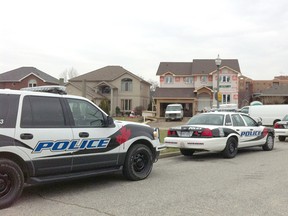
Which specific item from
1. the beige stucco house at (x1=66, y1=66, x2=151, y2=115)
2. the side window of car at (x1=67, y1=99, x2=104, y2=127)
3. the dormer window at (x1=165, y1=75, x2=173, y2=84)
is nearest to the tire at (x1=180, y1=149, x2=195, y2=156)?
Answer: the side window of car at (x1=67, y1=99, x2=104, y2=127)

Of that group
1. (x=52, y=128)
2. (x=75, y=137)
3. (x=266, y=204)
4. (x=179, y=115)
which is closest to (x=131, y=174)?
(x=75, y=137)

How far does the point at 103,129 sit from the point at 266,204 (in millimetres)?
3352

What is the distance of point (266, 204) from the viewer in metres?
6.23

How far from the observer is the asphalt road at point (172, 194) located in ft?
19.2

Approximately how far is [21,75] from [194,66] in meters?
26.3

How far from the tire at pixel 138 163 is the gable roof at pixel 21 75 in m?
50.5

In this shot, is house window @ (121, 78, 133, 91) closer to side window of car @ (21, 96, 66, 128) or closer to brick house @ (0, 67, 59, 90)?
brick house @ (0, 67, 59, 90)

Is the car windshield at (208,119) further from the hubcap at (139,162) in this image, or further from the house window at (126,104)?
the house window at (126,104)

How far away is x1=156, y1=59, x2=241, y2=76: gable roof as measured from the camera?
182 ft

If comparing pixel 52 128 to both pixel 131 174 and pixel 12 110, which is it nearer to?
pixel 12 110

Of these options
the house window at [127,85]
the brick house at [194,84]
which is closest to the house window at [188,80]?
the brick house at [194,84]

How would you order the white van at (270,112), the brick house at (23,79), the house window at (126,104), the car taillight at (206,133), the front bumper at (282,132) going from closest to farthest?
the car taillight at (206,133), the front bumper at (282,132), the white van at (270,112), the house window at (126,104), the brick house at (23,79)

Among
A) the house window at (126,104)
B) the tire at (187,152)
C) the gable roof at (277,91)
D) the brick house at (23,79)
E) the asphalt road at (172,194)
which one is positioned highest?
the brick house at (23,79)

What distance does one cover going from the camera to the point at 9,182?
6102 mm
